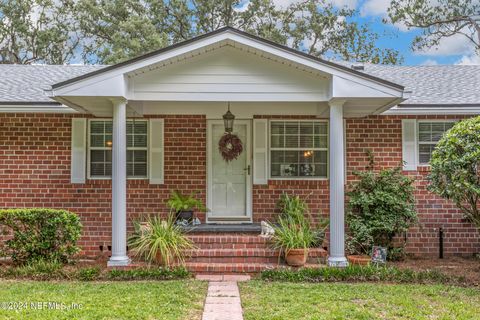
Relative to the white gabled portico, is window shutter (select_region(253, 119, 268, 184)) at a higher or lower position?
lower

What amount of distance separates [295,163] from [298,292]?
3.93 metres

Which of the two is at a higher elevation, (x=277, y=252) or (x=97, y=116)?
(x=97, y=116)

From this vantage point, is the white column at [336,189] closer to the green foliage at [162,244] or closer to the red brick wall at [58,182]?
the green foliage at [162,244]

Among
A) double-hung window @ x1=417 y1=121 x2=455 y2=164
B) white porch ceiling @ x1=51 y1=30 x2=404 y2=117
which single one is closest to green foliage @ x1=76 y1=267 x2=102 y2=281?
white porch ceiling @ x1=51 y1=30 x2=404 y2=117

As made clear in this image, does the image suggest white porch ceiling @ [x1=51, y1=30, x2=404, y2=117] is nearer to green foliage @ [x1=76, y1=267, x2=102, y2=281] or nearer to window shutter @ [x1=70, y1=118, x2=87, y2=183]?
window shutter @ [x1=70, y1=118, x2=87, y2=183]

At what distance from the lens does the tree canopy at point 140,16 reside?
22562 mm

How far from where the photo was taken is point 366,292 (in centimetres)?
607

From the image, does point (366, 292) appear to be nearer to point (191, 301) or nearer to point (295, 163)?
point (191, 301)

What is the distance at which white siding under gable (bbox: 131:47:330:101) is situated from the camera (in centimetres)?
761

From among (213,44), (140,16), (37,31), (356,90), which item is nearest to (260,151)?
(356,90)

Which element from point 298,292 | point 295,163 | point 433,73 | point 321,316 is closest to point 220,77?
point 295,163

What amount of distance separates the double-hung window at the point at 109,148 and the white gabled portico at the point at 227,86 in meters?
1.39

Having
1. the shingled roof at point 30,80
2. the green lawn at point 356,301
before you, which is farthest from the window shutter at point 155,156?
the green lawn at point 356,301

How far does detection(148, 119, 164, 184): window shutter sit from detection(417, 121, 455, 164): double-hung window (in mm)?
5429
